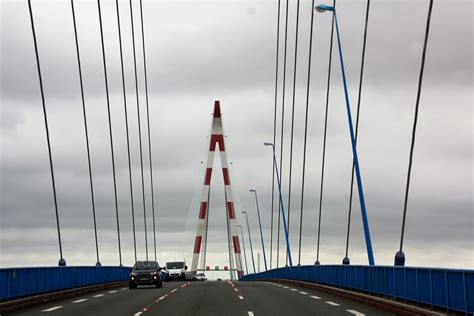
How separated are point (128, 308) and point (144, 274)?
18.2 meters

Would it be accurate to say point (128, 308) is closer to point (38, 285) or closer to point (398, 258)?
point (38, 285)

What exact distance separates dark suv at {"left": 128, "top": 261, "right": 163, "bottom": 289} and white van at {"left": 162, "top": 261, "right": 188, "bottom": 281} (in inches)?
902

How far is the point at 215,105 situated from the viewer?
294 feet

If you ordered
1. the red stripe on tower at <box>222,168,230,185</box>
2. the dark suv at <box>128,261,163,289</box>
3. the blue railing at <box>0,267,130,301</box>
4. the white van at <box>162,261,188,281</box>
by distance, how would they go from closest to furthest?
1. the blue railing at <box>0,267,130,301</box>
2. the dark suv at <box>128,261,163,289</box>
3. the white van at <box>162,261,188,281</box>
4. the red stripe on tower at <box>222,168,230,185</box>

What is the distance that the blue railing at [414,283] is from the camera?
51.1 ft

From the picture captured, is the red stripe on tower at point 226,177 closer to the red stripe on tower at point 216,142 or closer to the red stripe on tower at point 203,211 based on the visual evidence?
the red stripe on tower at point 216,142

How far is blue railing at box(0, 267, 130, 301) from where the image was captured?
72.8ft

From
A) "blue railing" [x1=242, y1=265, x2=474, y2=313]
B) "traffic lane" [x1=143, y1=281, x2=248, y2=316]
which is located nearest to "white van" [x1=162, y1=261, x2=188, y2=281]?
"blue railing" [x1=242, y1=265, x2=474, y2=313]

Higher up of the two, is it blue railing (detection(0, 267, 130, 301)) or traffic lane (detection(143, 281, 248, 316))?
blue railing (detection(0, 267, 130, 301))

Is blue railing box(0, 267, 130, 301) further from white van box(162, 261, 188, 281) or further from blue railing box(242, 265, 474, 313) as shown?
white van box(162, 261, 188, 281)

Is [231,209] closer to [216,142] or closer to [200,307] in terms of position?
[216,142]

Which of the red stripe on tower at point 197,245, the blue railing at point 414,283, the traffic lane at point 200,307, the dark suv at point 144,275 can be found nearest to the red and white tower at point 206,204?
the red stripe on tower at point 197,245

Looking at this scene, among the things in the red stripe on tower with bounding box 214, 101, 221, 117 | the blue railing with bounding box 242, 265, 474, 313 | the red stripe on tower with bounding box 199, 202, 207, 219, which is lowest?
the blue railing with bounding box 242, 265, 474, 313

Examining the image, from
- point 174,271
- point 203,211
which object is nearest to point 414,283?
point 174,271
